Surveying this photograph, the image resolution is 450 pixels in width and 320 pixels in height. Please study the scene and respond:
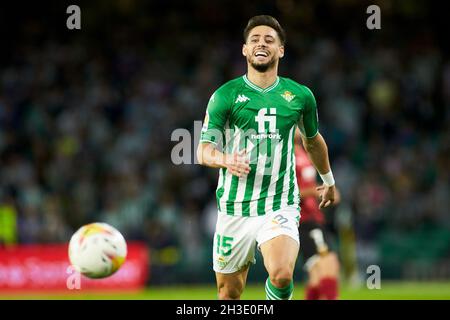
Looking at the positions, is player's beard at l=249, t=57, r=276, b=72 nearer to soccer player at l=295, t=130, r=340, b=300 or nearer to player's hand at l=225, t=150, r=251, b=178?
player's hand at l=225, t=150, r=251, b=178

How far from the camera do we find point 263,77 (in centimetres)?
706

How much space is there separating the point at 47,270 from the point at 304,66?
6.36 metres

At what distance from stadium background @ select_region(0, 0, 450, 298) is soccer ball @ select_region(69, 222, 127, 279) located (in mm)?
7751

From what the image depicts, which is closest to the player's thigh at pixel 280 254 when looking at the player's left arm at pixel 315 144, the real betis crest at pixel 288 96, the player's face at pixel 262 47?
the player's left arm at pixel 315 144

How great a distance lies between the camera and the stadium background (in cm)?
1573

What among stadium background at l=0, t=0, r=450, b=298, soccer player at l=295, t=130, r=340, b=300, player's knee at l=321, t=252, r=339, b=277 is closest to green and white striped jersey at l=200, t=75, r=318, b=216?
soccer player at l=295, t=130, r=340, b=300

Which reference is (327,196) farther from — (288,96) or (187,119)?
(187,119)

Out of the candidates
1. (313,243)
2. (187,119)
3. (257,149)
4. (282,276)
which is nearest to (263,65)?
(257,149)

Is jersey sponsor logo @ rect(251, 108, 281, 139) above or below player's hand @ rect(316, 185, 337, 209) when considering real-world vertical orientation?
above

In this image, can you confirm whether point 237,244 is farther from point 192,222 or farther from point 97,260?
point 192,222

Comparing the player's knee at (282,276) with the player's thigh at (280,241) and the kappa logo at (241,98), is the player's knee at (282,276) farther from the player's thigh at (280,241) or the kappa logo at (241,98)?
the kappa logo at (241,98)

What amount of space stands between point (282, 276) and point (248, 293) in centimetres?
703

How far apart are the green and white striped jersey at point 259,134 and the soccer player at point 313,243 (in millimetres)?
1677

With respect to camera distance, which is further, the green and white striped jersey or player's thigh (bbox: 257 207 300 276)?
the green and white striped jersey
